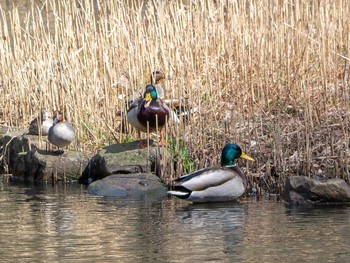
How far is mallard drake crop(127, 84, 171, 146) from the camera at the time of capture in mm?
11023

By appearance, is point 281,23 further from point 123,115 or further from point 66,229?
point 66,229

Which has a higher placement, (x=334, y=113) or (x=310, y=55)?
(x=310, y=55)

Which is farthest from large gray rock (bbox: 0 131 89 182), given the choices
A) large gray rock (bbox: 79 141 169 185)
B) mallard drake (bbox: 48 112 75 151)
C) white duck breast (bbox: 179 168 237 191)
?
white duck breast (bbox: 179 168 237 191)

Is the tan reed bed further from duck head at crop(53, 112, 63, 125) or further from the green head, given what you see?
duck head at crop(53, 112, 63, 125)

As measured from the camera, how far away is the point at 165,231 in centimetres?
795

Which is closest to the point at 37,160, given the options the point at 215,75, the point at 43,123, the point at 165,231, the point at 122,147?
the point at 43,123

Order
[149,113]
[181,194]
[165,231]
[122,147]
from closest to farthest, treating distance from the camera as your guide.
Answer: [165,231] → [181,194] → [149,113] → [122,147]

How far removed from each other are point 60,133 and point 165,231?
3910 mm

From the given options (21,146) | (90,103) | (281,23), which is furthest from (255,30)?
(21,146)

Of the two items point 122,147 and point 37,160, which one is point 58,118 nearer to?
point 37,160

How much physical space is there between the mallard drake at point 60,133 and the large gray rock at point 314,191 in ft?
10.9

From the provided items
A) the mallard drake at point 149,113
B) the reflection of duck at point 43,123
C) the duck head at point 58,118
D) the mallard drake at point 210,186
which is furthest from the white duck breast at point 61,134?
the mallard drake at point 210,186

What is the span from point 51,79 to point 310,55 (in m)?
3.43

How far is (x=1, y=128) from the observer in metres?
13.5
